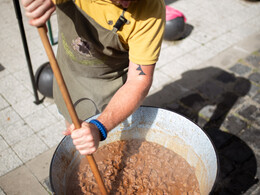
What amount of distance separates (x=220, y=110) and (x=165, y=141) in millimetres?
1943

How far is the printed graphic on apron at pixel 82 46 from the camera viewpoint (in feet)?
6.88

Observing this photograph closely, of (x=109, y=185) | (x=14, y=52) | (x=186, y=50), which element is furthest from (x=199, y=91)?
(x=14, y=52)

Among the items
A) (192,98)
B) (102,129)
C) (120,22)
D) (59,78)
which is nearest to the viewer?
(59,78)

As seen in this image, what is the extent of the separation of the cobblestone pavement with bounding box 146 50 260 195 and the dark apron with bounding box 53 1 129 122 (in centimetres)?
167

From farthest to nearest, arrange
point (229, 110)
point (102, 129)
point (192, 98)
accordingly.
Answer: point (192, 98) < point (229, 110) < point (102, 129)

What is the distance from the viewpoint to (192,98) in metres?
4.16

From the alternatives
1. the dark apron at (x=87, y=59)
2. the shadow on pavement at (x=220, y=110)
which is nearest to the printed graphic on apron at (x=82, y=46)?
the dark apron at (x=87, y=59)

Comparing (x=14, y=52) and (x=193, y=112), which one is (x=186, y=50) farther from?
(x=14, y=52)

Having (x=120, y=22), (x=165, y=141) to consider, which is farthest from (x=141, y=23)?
(x=165, y=141)

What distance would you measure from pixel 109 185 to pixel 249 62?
12.4 feet

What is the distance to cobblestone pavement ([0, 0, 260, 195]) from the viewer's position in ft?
10.4

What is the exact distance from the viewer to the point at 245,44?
17.6 feet

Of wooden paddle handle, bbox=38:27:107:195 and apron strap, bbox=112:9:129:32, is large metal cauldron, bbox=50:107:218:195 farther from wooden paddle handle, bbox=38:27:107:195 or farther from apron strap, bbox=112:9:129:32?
apron strap, bbox=112:9:129:32

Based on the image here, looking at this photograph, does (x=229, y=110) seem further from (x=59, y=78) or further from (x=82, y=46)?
(x=59, y=78)
